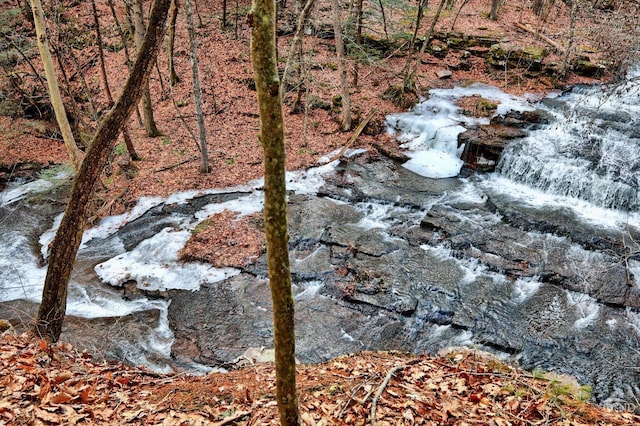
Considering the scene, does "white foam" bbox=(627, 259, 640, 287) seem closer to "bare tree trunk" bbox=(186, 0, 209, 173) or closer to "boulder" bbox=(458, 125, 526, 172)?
"boulder" bbox=(458, 125, 526, 172)

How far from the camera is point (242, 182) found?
12789mm

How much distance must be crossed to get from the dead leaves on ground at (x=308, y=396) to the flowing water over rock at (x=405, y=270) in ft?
6.92

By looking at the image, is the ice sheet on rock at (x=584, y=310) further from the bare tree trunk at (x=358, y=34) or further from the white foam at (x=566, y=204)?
the bare tree trunk at (x=358, y=34)

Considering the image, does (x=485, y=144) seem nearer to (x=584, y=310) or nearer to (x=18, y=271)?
(x=584, y=310)

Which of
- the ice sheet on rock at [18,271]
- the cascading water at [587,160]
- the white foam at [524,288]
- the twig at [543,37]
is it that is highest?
the twig at [543,37]

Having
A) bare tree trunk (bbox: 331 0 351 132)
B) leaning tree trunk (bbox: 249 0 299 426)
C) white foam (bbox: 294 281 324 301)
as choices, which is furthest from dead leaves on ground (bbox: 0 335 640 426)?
bare tree trunk (bbox: 331 0 351 132)

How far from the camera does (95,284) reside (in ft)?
28.7

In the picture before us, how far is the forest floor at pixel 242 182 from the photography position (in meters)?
3.56

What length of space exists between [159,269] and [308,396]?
6446mm

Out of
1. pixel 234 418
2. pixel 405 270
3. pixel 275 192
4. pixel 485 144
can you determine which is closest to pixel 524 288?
pixel 405 270

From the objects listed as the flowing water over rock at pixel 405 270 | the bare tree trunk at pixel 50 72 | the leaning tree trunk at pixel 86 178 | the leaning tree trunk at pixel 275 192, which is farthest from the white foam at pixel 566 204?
the bare tree trunk at pixel 50 72

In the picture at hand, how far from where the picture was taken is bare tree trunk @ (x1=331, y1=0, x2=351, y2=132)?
44.1 ft

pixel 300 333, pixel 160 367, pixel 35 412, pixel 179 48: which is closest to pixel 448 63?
pixel 179 48

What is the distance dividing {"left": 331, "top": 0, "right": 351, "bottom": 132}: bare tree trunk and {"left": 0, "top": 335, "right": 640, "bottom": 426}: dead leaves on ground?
469 inches
